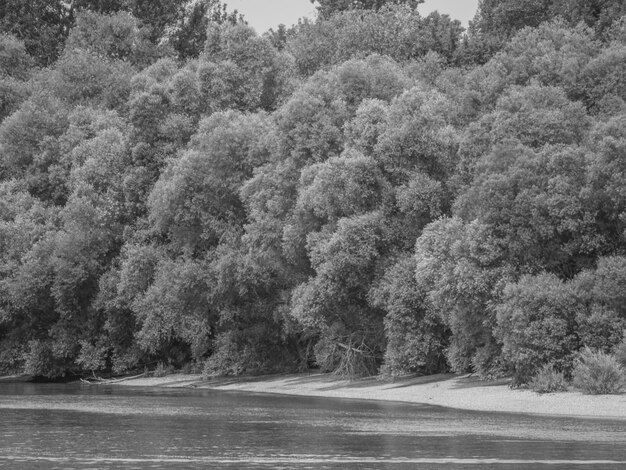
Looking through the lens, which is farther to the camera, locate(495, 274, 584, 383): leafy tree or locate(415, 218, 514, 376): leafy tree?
locate(415, 218, 514, 376): leafy tree

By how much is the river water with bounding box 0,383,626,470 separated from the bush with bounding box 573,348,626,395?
358 cm

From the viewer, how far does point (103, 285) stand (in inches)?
3302

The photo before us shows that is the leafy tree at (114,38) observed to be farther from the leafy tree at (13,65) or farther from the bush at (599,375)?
the bush at (599,375)

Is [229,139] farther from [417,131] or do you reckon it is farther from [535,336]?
[535,336]

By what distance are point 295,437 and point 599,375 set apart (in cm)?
1439

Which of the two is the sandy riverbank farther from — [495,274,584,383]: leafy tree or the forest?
[495,274,584,383]: leafy tree

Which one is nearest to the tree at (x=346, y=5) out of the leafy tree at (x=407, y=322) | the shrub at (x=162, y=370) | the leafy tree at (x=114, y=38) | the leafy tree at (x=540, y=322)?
the leafy tree at (x=114, y=38)

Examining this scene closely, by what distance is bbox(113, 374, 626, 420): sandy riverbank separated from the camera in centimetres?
4953

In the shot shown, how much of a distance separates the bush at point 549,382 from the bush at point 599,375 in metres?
1.53

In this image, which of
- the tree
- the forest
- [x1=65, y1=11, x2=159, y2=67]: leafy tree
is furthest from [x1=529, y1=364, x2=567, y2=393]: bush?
the tree

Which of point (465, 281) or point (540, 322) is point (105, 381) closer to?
point (465, 281)

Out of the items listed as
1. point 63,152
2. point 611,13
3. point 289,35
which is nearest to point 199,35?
point 289,35

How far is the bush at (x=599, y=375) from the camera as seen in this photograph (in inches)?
1941

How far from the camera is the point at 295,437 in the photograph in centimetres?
4066
